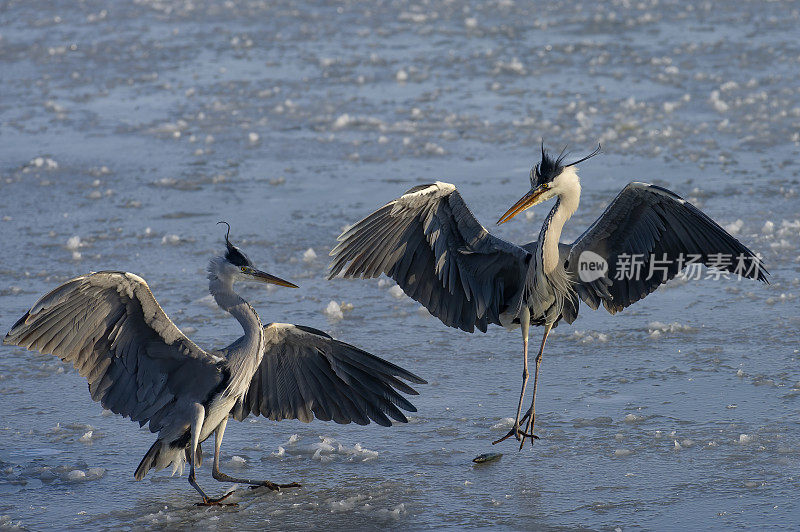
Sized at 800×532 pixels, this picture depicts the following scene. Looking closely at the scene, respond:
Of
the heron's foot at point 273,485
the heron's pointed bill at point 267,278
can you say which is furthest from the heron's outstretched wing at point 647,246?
the heron's foot at point 273,485

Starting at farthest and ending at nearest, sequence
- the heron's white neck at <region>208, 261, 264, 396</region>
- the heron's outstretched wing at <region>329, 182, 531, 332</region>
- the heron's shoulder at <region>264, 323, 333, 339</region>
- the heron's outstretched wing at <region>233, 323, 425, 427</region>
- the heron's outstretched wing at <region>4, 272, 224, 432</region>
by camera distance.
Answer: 1. the heron's outstretched wing at <region>329, 182, 531, 332</region>
2. the heron's outstretched wing at <region>233, 323, 425, 427</region>
3. the heron's shoulder at <region>264, 323, 333, 339</region>
4. the heron's white neck at <region>208, 261, 264, 396</region>
5. the heron's outstretched wing at <region>4, 272, 224, 432</region>

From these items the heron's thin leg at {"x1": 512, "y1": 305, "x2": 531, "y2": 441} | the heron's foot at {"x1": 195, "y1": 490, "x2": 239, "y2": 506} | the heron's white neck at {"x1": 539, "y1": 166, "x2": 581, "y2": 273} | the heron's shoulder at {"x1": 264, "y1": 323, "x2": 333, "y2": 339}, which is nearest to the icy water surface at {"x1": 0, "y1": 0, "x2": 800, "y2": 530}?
the heron's foot at {"x1": 195, "y1": 490, "x2": 239, "y2": 506}

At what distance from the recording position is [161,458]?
5.41 m

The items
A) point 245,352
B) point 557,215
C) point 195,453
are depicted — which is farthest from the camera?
point 557,215

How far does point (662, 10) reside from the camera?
52.7ft

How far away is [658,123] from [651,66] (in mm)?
2234

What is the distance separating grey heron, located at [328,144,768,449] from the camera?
592 cm

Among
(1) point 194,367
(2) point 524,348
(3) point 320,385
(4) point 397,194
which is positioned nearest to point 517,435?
(2) point 524,348

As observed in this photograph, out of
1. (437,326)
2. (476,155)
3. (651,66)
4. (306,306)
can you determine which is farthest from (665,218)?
(651,66)

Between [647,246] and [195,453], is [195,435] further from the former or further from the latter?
[647,246]

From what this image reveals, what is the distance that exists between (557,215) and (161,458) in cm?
247

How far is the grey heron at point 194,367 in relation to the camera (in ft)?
17.2

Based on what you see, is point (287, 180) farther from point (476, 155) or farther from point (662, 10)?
point (662, 10)

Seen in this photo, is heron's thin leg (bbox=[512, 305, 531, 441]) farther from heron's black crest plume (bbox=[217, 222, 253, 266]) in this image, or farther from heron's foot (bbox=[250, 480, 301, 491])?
heron's black crest plume (bbox=[217, 222, 253, 266])
